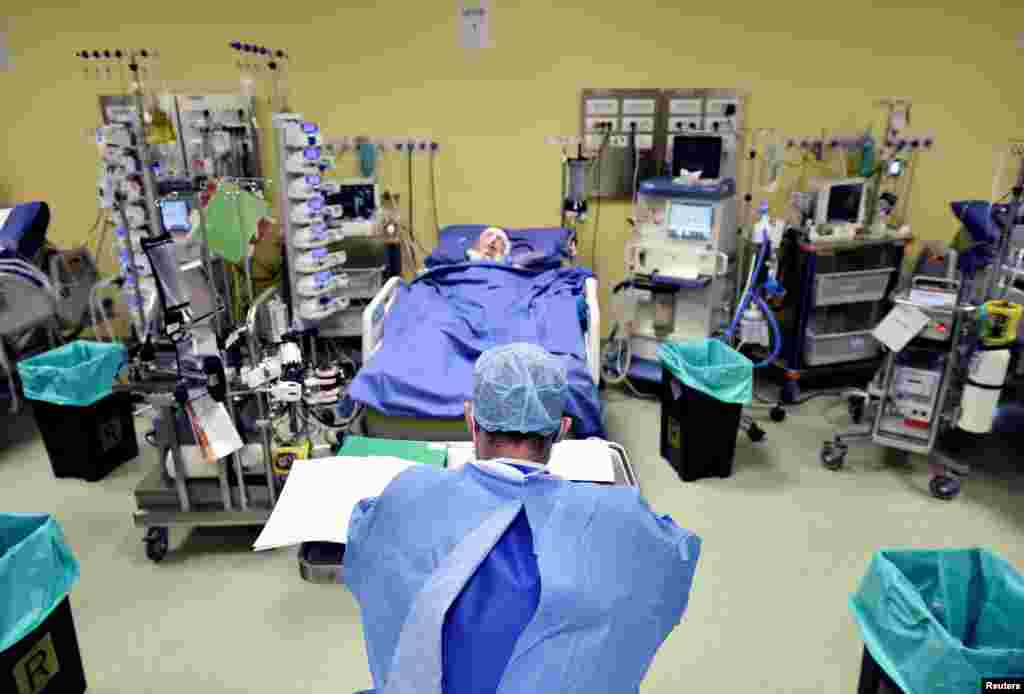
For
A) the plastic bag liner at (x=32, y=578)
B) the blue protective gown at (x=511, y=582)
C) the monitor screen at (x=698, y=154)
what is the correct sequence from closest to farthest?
1. the blue protective gown at (x=511, y=582)
2. the plastic bag liner at (x=32, y=578)
3. the monitor screen at (x=698, y=154)

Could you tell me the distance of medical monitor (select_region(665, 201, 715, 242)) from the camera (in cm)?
394

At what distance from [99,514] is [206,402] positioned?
3.44 ft

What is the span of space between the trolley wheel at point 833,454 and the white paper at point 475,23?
3.06 m

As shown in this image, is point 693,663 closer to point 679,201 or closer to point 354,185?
point 679,201

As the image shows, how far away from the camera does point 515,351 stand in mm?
1528

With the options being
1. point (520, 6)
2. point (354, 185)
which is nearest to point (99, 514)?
point (354, 185)

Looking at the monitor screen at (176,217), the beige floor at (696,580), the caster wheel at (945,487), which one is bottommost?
the beige floor at (696,580)

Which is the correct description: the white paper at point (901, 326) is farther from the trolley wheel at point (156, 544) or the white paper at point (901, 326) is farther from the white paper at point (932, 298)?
the trolley wheel at point (156, 544)

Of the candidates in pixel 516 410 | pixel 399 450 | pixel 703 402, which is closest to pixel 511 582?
pixel 516 410

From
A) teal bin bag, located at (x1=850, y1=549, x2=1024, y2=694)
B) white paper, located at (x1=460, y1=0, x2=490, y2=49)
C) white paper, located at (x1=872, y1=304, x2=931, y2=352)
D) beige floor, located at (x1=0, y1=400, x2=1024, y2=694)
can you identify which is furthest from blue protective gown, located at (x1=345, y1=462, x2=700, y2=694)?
white paper, located at (x1=460, y1=0, x2=490, y2=49)

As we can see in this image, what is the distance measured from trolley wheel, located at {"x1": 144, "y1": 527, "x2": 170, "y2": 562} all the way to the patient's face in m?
2.18

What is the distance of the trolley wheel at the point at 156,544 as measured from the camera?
9.09 ft

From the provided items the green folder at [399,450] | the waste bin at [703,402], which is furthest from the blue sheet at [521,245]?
the green folder at [399,450]

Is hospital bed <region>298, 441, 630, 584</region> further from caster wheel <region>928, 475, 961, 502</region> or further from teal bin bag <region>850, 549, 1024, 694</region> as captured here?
caster wheel <region>928, 475, 961, 502</region>
